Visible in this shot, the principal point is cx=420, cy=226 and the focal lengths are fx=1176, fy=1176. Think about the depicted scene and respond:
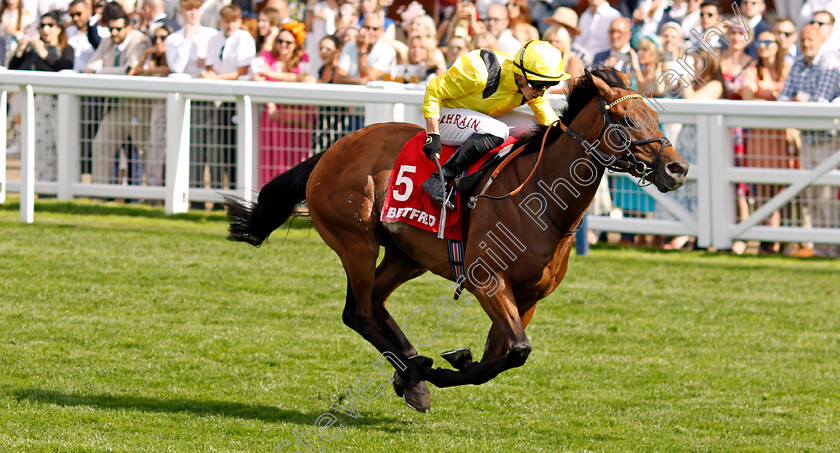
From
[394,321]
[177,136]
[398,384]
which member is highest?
[177,136]

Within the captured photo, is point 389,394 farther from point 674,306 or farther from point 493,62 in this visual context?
point 674,306

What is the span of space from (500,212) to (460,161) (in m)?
0.33

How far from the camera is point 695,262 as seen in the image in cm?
959

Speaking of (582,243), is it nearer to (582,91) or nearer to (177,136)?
(177,136)

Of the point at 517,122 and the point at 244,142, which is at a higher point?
the point at 517,122

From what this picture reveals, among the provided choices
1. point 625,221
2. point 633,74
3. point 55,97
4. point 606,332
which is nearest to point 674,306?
point 606,332

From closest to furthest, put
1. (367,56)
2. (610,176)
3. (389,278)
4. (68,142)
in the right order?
1. (389,278)
2. (610,176)
3. (68,142)
4. (367,56)

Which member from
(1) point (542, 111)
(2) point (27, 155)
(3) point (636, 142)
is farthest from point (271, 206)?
(2) point (27, 155)

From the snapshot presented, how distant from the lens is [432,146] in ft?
18.1

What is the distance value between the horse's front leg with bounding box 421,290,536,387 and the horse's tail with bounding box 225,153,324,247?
1440 millimetres

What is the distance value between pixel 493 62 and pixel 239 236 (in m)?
1.86

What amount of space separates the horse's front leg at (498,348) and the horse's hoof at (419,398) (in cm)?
14

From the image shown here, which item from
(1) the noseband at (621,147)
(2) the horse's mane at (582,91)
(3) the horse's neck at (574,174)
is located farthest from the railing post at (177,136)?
(1) the noseband at (621,147)

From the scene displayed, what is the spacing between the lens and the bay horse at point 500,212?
506 cm
